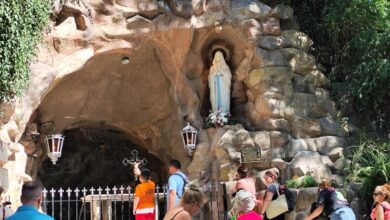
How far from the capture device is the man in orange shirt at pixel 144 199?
7.94 m

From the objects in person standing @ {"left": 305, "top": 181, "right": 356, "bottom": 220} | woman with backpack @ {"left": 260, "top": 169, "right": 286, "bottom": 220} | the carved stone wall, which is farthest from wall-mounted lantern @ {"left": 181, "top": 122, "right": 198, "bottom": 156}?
person standing @ {"left": 305, "top": 181, "right": 356, "bottom": 220}

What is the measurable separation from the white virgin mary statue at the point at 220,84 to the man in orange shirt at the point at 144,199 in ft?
16.1

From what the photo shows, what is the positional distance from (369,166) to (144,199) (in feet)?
15.4

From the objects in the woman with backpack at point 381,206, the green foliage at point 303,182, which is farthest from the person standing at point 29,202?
the green foliage at point 303,182

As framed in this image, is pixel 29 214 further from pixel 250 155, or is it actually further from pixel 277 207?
pixel 250 155

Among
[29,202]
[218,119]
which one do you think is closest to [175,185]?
[29,202]

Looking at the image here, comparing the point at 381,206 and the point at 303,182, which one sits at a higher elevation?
the point at 303,182

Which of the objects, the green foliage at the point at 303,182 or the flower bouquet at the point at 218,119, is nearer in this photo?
the green foliage at the point at 303,182

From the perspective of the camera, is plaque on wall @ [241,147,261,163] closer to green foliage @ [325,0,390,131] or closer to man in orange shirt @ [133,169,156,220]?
green foliage @ [325,0,390,131]

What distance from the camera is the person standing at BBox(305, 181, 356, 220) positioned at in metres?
7.34

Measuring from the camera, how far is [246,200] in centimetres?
566

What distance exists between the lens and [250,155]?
11344mm

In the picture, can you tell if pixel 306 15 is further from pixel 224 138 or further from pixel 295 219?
pixel 295 219

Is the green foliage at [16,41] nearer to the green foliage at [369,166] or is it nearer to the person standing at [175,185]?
the person standing at [175,185]
